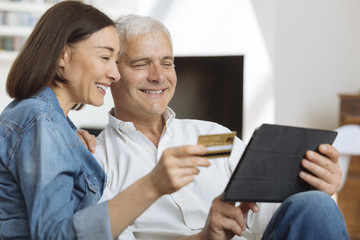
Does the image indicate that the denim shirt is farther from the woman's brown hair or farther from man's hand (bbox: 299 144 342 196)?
man's hand (bbox: 299 144 342 196)

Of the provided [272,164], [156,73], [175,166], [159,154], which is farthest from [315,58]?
[175,166]

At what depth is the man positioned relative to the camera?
1.32 metres

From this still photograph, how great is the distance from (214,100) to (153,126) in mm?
1193

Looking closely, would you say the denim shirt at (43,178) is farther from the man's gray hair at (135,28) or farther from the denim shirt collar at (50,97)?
the man's gray hair at (135,28)

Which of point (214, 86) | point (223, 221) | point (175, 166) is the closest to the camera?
point (175, 166)

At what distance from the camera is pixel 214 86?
9.49 ft

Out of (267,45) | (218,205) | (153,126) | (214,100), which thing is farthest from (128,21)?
(267,45)

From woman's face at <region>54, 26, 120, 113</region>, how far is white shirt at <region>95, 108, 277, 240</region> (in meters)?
0.36

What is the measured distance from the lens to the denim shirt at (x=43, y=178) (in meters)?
1.00

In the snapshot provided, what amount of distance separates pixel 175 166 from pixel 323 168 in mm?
510

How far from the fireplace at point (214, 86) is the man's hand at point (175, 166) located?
5.97ft

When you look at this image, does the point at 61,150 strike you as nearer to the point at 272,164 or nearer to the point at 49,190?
the point at 49,190

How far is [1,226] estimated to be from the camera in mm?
1105

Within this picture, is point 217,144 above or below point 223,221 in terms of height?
above
